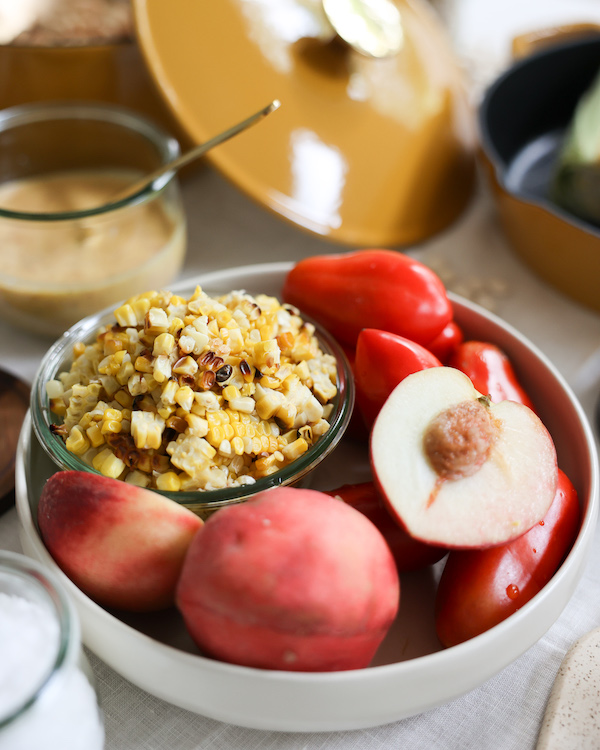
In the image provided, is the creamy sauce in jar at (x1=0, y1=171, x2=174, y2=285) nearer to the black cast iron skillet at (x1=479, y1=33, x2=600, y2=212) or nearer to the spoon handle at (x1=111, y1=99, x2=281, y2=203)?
the spoon handle at (x1=111, y1=99, x2=281, y2=203)

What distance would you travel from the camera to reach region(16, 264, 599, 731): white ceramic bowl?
490 mm

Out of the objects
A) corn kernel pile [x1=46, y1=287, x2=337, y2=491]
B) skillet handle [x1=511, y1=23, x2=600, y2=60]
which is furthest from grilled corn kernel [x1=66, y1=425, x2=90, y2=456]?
skillet handle [x1=511, y1=23, x2=600, y2=60]

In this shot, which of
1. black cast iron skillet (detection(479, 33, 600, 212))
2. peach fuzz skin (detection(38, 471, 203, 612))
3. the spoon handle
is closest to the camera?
peach fuzz skin (detection(38, 471, 203, 612))

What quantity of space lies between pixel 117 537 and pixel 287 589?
0.48 feet

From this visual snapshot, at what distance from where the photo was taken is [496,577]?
578mm

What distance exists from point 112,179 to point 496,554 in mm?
821

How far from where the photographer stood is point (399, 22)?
45.3 inches

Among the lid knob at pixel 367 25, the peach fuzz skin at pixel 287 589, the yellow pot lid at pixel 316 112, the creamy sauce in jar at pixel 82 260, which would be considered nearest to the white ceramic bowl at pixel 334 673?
the peach fuzz skin at pixel 287 589

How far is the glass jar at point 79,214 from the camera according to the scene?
908mm

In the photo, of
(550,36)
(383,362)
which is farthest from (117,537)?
(550,36)

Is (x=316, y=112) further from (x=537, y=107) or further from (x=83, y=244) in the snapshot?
(x=537, y=107)

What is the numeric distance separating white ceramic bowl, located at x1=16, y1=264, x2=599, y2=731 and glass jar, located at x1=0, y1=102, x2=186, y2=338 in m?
0.31

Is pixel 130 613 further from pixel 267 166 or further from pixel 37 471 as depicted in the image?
pixel 267 166

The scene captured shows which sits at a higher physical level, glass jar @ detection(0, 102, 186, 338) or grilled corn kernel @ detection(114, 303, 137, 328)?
grilled corn kernel @ detection(114, 303, 137, 328)
